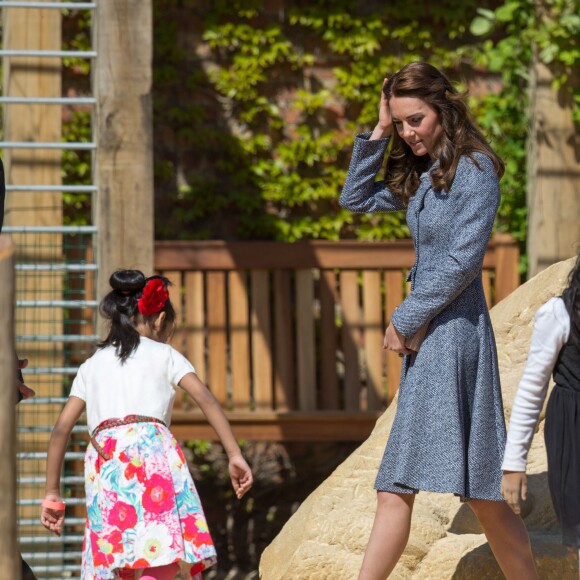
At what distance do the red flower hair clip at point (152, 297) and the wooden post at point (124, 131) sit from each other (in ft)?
3.59

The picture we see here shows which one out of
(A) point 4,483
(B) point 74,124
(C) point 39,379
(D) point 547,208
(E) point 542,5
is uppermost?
(E) point 542,5

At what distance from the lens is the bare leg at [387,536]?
3.11 m

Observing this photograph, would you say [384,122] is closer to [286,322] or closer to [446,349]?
[446,349]

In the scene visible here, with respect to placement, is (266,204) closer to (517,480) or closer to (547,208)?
(547,208)

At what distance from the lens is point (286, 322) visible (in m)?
6.13

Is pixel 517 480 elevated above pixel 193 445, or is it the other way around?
pixel 517 480

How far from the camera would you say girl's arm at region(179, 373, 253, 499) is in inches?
137

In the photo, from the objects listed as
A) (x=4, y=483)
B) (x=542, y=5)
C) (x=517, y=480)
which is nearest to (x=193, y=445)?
(x=542, y=5)

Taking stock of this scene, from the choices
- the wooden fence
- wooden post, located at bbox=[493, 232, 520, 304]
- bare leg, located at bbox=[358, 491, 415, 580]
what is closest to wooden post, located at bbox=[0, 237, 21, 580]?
bare leg, located at bbox=[358, 491, 415, 580]

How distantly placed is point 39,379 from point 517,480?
320cm

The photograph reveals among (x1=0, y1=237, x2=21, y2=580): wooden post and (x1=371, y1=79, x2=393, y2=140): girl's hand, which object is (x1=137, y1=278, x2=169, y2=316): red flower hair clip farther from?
(x1=0, y1=237, x2=21, y2=580): wooden post

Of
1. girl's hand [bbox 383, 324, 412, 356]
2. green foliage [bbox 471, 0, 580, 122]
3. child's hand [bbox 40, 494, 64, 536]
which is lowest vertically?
child's hand [bbox 40, 494, 64, 536]

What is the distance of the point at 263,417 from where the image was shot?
239 inches

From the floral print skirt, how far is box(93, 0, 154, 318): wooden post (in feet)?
4.28
